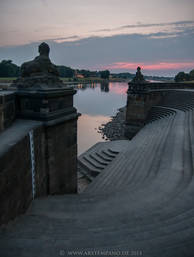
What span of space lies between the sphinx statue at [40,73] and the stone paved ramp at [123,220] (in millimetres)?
2679

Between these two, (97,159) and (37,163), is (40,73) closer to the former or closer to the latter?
(37,163)

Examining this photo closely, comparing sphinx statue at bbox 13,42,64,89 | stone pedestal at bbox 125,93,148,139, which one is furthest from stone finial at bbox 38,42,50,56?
stone pedestal at bbox 125,93,148,139

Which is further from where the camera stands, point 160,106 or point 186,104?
point 160,106

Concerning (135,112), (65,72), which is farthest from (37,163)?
(65,72)

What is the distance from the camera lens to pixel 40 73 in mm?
4953

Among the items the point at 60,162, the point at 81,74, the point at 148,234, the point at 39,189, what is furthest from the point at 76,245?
the point at 81,74

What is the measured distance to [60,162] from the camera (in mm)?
5230

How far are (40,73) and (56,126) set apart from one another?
4.56 feet

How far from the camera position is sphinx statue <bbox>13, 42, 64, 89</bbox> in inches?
186

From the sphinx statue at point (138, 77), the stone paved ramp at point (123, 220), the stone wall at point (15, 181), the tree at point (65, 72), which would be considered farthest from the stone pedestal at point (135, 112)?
the tree at point (65, 72)

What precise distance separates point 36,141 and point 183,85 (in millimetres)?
21160

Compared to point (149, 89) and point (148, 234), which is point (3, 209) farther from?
point (149, 89)

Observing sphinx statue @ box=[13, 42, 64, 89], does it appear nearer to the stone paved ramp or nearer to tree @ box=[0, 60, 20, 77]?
the stone paved ramp

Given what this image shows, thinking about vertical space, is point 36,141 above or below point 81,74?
below
